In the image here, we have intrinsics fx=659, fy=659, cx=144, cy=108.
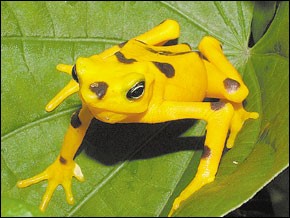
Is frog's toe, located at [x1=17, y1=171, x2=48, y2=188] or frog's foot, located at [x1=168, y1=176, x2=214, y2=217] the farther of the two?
frog's toe, located at [x1=17, y1=171, x2=48, y2=188]

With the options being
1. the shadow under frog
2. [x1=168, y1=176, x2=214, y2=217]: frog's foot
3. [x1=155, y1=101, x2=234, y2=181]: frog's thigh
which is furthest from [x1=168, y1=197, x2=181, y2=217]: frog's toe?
the shadow under frog

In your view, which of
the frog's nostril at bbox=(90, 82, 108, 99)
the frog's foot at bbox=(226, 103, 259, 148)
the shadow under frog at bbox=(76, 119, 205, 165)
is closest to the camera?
the frog's nostril at bbox=(90, 82, 108, 99)

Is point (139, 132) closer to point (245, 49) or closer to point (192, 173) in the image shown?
point (192, 173)

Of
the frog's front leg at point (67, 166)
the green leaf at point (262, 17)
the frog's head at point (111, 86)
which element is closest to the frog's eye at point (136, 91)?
the frog's head at point (111, 86)

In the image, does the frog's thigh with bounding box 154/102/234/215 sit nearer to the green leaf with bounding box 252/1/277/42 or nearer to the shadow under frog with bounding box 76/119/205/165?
the shadow under frog with bounding box 76/119/205/165

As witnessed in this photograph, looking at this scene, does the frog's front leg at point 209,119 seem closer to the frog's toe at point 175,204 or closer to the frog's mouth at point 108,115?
the frog's toe at point 175,204

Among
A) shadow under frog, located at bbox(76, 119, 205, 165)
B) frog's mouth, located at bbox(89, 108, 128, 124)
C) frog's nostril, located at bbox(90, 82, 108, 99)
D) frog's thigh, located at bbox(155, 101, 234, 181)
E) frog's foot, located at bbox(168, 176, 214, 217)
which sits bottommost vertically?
shadow under frog, located at bbox(76, 119, 205, 165)

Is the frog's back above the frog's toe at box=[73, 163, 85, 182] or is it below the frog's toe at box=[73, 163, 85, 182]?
above

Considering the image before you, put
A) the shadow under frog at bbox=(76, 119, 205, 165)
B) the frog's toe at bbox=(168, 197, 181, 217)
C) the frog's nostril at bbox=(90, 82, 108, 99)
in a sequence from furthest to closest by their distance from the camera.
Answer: the shadow under frog at bbox=(76, 119, 205, 165) → the frog's toe at bbox=(168, 197, 181, 217) → the frog's nostril at bbox=(90, 82, 108, 99)
